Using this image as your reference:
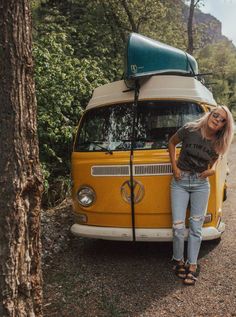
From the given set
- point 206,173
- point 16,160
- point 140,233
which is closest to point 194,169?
point 206,173

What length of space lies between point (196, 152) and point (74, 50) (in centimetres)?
1061

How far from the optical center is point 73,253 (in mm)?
6070

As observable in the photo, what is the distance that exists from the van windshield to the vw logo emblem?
513mm

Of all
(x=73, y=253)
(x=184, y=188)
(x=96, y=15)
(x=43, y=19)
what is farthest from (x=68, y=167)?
(x=96, y=15)

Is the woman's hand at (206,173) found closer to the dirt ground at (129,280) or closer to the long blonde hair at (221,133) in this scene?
the long blonde hair at (221,133)

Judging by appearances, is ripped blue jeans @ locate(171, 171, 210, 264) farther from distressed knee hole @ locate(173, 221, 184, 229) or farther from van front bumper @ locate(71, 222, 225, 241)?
van front bumper @ locate(71, 222, 225, 241)

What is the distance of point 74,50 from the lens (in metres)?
14.6

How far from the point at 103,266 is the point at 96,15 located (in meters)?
14.9

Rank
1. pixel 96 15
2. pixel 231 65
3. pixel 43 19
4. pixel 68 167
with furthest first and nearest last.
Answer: pixel 231 65
pixel 96 15
pixel 43 19
pixel 68 167

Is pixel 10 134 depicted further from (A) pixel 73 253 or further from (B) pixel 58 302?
(A) pixel 73 253

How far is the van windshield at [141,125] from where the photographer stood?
5613mm

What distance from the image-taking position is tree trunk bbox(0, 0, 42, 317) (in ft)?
10.6

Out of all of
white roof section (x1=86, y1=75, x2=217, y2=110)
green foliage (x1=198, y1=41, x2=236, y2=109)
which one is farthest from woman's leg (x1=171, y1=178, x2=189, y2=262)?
green foliage (x1=198, y1=41, x2=236, y2=109)

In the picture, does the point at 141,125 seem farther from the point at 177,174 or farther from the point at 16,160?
the point at 16,160
